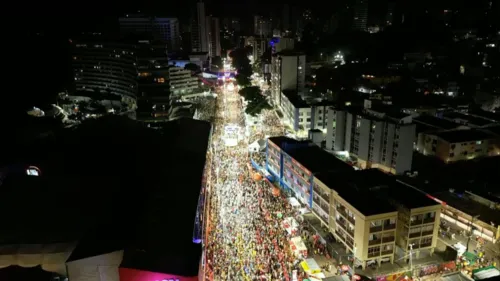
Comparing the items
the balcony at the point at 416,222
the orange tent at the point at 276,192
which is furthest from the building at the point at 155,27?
the balcony at the point at 416,222

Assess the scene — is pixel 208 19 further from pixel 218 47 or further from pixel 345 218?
pixel 345 218

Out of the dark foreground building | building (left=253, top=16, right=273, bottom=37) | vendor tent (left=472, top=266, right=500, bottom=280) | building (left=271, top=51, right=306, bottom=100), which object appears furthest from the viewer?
building (left=253, top=16, right=273, bottom=37)

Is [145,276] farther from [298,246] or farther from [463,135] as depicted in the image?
[463,135]

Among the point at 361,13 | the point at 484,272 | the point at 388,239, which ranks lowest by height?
the point at 484,272

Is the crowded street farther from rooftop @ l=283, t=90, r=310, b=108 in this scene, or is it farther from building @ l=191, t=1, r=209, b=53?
building @ l=191, t=1, r=209, b=53

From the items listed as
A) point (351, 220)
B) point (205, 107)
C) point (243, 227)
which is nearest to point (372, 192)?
point (351, 220)

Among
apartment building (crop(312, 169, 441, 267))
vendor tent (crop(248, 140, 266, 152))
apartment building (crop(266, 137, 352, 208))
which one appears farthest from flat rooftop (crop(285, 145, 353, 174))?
vendor tent (crop(248, 140, 266, 152))

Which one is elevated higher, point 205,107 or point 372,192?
point 372,192

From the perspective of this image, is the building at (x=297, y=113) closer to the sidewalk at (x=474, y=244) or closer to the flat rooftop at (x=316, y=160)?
the flat rooftop at (x=316, y=160)
